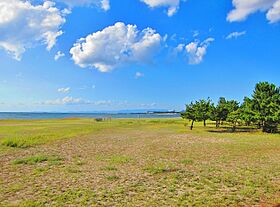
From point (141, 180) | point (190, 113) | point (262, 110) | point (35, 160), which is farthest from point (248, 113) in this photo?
point (141, 180)

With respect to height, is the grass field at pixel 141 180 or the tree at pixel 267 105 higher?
the tree at pixel 267 105

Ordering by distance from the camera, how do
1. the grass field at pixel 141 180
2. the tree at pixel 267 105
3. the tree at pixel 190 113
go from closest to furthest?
the grass field at pixel 141 180
the tree at pixel 267 105
the tree at pixel 190 113

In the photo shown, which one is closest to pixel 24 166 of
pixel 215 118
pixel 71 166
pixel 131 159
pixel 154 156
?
pixel 71 166

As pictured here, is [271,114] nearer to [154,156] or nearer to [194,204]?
[154,156]

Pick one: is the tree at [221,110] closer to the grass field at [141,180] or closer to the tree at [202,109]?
the tree at [202,109]

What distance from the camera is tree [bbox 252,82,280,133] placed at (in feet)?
148

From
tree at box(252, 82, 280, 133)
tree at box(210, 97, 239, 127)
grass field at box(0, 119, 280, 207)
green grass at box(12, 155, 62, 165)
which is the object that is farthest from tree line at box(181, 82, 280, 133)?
green grass at box(12, 155, 62, 165)

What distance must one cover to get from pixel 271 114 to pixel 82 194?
4054 cm

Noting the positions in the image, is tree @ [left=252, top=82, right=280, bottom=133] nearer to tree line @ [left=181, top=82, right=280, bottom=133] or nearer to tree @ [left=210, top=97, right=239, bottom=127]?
tree line @ [left=181, top=82, right=280, bottom=133]

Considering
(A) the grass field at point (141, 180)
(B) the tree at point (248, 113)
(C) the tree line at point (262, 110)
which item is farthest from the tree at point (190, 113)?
(A) the grass field at point (141, 180)

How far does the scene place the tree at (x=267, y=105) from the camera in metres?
45.0

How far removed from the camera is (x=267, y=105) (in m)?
45.5

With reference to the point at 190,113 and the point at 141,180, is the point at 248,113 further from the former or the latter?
the point at 141,180

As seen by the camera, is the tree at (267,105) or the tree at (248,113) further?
the tree at (248,113)
